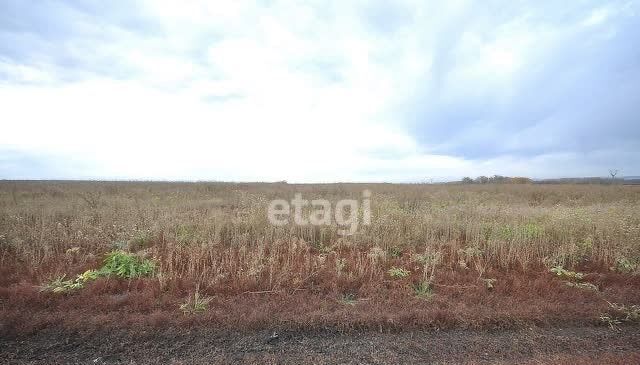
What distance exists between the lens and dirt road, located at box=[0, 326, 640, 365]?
360 cm

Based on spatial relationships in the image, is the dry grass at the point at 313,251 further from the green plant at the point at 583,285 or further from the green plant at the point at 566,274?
the green plant at the point at 583,285

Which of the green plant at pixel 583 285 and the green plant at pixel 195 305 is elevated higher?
the green plant at pixel 583 285

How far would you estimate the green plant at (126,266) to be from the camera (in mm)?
A: 5797

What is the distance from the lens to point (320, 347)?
152 inches

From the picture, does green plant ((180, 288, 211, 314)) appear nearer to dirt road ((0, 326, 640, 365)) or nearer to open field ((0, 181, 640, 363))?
open field ((0, 181, 640, 363))

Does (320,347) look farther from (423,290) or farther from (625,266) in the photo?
(625,266)

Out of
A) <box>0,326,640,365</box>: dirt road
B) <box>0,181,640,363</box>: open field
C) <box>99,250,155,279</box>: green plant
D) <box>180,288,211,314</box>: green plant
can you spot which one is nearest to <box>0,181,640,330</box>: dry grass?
<box>0,181,640,363</box>: open field

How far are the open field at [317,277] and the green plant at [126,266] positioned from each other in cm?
2

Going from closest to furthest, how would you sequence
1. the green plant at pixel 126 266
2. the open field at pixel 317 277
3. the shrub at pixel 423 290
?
the open field at pixel 317 277
the shrub at pixel 423 290
the green plant at pixel 126 266

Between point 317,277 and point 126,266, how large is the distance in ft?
12.2

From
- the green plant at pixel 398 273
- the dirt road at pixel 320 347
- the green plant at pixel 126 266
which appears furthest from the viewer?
the green plant at pixel 398 273

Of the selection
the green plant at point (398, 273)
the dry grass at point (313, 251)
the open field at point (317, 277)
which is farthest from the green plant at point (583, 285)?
the green plant at point (398, 273)

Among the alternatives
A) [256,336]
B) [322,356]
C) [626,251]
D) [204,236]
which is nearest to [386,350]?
[322,356]

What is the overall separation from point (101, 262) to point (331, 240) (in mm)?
5165
